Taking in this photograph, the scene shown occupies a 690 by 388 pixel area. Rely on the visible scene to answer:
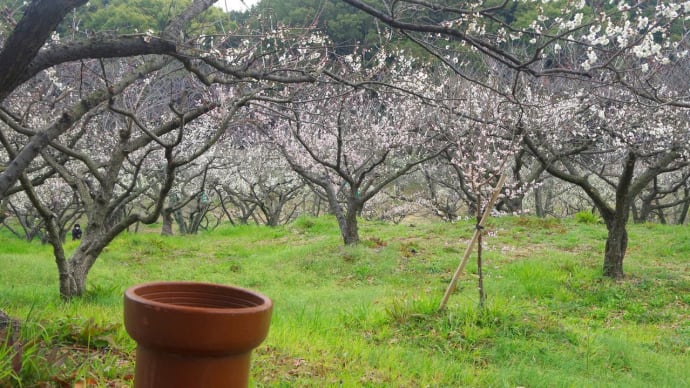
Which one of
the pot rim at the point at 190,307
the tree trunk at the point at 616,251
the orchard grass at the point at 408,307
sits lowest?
the orchard grass at the point at 408,307

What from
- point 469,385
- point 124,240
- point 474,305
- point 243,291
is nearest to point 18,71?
point 243,291

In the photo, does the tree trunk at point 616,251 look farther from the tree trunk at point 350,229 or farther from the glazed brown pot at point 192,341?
the glazed brown pot at point 192,341

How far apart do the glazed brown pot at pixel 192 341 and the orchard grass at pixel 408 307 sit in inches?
48.0

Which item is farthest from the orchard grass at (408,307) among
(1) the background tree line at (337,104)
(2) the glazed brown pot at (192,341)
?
(2) the glazed brown pot at (192,341)

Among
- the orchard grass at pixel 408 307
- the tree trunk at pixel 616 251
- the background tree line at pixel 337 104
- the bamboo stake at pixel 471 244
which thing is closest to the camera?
the orchard grass at pixel 408 307

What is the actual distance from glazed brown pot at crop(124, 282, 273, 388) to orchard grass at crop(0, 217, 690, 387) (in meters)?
1.22

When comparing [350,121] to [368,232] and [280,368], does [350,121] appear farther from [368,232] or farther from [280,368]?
[280,368]

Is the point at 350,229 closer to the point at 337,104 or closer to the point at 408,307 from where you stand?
the point at 337,104

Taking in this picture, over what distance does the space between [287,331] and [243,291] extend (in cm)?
320

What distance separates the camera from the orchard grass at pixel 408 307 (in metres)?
3.95

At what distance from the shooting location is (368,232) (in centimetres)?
1697

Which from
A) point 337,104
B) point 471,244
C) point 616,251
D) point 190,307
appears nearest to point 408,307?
point 471,244

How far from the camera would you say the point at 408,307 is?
6.28m

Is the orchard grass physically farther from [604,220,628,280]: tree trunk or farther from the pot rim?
the pot rim
